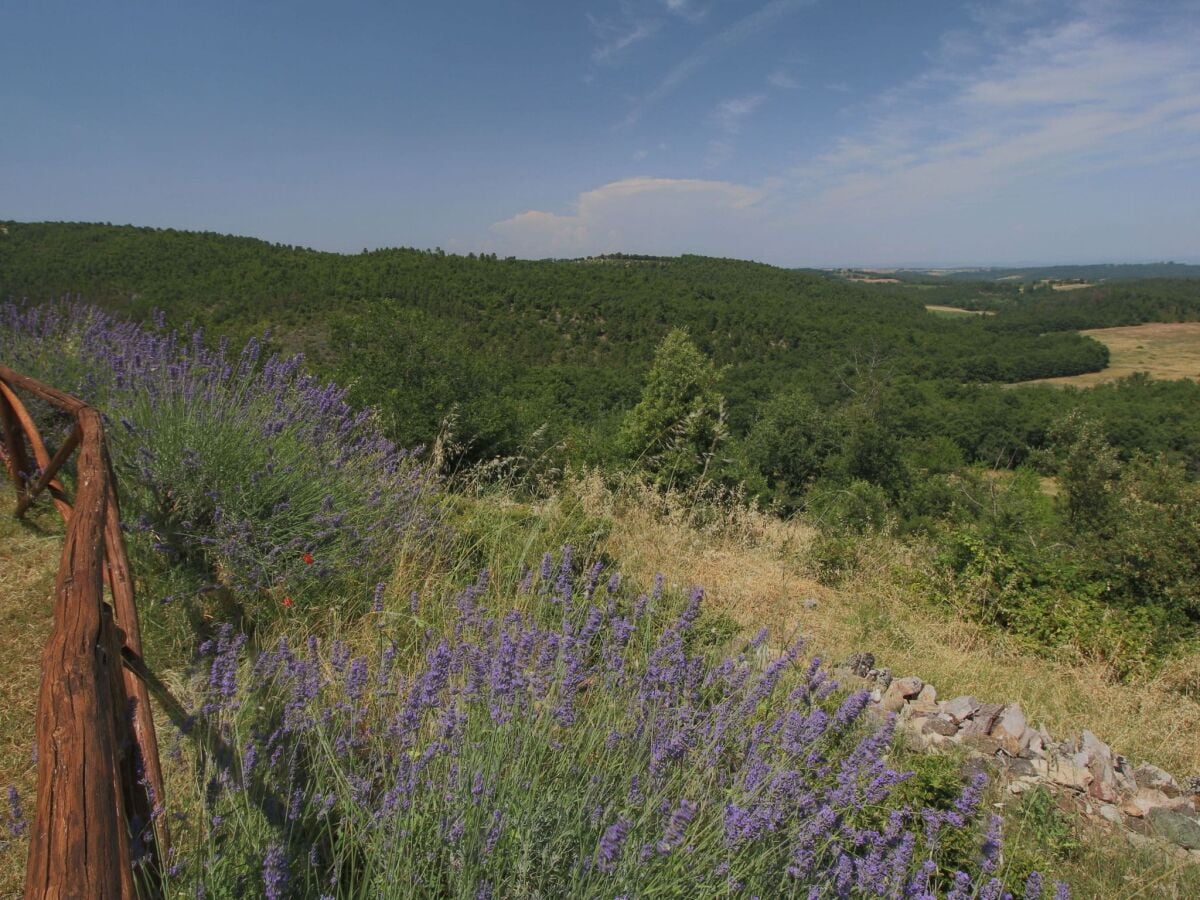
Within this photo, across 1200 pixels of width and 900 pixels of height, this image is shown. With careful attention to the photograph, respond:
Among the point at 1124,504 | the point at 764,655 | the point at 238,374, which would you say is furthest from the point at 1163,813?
the point at 1124,504

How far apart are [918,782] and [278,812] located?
2.16 meters

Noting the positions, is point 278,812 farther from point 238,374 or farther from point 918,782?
point 238,374

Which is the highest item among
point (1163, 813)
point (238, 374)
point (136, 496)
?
point (238, 374)

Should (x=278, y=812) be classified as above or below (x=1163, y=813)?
above

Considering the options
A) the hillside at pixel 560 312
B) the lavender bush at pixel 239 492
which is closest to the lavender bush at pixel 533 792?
the lavender bush at pixel 239 492

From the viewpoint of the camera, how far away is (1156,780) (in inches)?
127

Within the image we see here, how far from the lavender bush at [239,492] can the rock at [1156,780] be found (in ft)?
13.6

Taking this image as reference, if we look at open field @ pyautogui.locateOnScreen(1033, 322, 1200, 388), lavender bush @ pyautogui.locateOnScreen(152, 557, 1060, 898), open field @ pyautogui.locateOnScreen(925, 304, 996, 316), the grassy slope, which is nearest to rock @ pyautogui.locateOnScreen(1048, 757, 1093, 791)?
the grassy slope

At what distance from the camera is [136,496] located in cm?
274

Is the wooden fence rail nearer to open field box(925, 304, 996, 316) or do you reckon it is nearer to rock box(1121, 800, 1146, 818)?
rock box(1121, 800, 1146, 818)

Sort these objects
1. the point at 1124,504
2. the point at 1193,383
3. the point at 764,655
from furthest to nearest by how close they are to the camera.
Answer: the point at 1193,383 → the point at 1124,504 → the point at 764,655

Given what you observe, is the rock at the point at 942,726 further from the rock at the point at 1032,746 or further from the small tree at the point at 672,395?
the small tree at the point at 672,395

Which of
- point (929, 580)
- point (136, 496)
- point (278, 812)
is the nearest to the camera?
point (278, 812)

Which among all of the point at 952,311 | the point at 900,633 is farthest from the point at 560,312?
the point at 952,311
